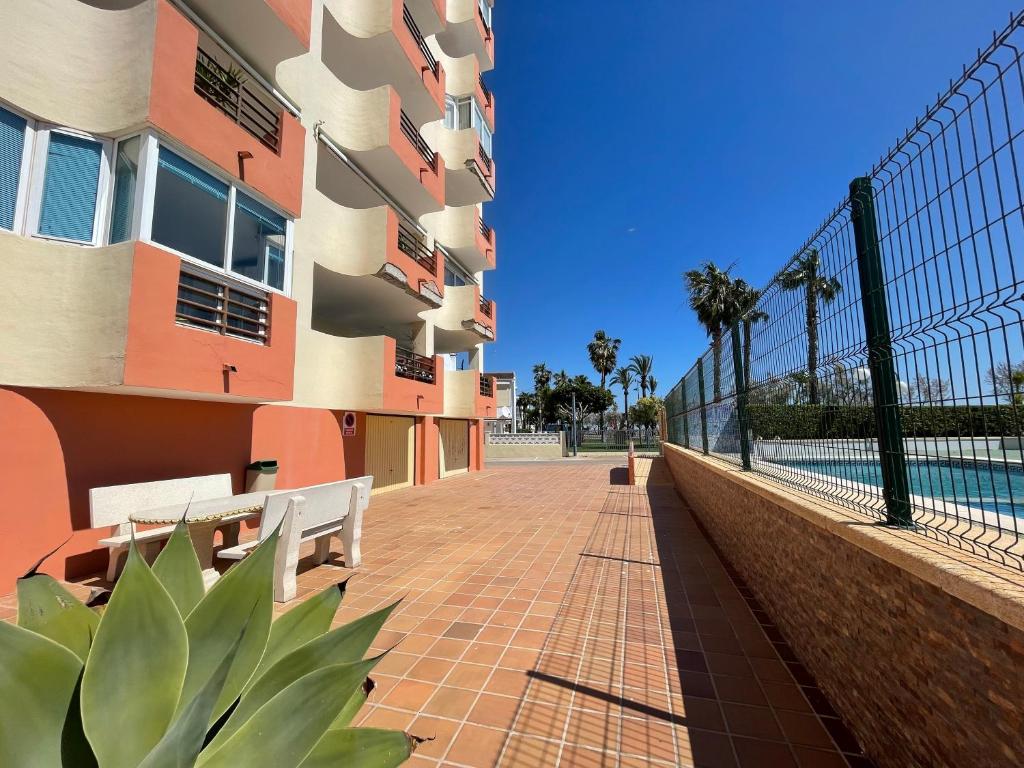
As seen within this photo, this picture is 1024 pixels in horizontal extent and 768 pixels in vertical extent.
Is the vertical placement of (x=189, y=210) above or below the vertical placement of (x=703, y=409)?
above

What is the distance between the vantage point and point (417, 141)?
1216 cm

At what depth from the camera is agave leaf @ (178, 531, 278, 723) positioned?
1.28m

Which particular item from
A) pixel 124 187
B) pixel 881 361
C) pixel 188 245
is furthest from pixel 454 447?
pixel 881 361

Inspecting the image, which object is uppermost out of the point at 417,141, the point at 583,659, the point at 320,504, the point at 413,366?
the point at 417,141

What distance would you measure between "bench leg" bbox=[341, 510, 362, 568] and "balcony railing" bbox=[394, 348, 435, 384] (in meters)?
5.34

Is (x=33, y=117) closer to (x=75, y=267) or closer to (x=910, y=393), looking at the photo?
(x=75, y=267)

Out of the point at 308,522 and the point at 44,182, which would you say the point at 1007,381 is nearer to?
the point at 308,522

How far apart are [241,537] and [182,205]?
4819mm

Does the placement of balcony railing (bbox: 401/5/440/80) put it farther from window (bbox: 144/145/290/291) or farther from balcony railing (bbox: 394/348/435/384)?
balcony railing (bbox: 394/348/435/384)

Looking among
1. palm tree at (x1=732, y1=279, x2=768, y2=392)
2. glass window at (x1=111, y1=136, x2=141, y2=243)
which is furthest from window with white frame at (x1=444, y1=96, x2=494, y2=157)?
palm tree at (x1=732, y1=279, x2=768, y2=392)

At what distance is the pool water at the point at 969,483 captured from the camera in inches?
67.4

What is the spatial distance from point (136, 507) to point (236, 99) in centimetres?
610

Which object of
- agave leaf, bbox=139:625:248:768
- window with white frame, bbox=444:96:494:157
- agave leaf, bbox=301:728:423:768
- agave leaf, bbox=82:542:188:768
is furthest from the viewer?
window with white frame, bbox=444:96:494:157

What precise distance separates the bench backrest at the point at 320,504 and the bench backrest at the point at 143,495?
752mm
